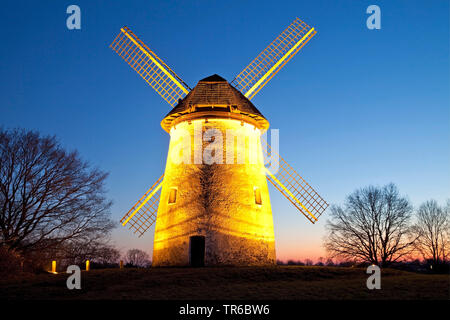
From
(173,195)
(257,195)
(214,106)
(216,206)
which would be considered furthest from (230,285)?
(214,106)

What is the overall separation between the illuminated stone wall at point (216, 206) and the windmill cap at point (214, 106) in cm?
36

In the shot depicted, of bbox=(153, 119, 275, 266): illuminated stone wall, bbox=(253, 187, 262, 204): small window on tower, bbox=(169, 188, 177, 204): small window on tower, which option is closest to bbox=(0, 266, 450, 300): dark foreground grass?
bbox=(153, 119, 275, 266): illuminated stone wall

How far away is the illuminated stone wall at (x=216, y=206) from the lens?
1753 cm

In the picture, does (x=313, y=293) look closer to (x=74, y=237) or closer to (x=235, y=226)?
(x=235, y=226)

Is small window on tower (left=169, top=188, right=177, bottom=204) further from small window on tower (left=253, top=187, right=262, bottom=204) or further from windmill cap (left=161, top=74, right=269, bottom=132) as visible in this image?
small window on tower (left=253, top=187, right=262, bottom=204)

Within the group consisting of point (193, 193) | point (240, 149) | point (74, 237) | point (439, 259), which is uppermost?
point (240, 149)

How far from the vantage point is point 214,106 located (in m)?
18.7

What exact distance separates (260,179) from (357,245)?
15023 millimetres

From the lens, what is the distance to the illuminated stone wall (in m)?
17.5

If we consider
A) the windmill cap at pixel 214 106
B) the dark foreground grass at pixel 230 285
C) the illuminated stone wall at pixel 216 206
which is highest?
the windmill cap at pixel 214 106

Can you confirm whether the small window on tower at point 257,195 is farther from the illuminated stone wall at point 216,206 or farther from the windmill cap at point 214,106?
the windmill cap at point 214,106

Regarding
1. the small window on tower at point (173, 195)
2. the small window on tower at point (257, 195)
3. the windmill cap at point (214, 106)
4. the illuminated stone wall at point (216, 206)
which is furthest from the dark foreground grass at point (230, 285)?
the windmill cap at point (214, 106)
